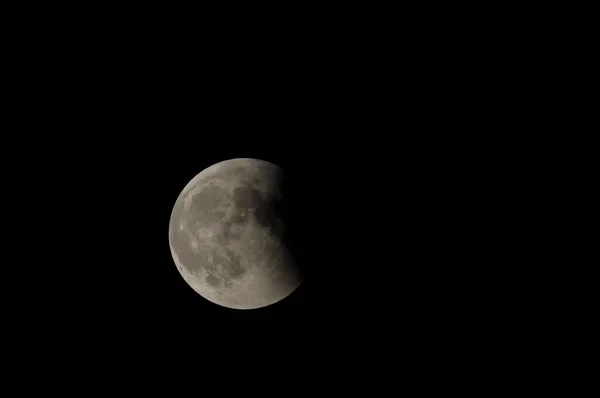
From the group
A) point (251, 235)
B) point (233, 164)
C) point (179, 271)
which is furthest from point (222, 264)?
point (233, 164)

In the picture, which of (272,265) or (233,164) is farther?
(233,164)

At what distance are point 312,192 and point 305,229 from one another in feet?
1.79

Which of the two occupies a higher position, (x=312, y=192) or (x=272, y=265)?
(x=312, y=192)

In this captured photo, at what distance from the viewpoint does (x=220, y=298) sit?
219 inches

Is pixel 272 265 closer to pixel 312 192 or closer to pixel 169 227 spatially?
pixel 312 192

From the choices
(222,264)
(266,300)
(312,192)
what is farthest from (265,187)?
(266,300)

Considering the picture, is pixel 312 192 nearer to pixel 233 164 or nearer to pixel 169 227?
pixel 233 164

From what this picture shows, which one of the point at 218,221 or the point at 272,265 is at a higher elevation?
the point at 218,221

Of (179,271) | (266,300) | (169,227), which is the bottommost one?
(266,300)

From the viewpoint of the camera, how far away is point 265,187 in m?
5.32

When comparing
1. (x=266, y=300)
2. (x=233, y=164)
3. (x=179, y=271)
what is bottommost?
(x=266, y=300)

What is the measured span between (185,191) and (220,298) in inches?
57.9

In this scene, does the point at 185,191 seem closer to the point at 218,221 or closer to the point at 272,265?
the point at 218,221

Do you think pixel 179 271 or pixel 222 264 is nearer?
pixel 222 264
